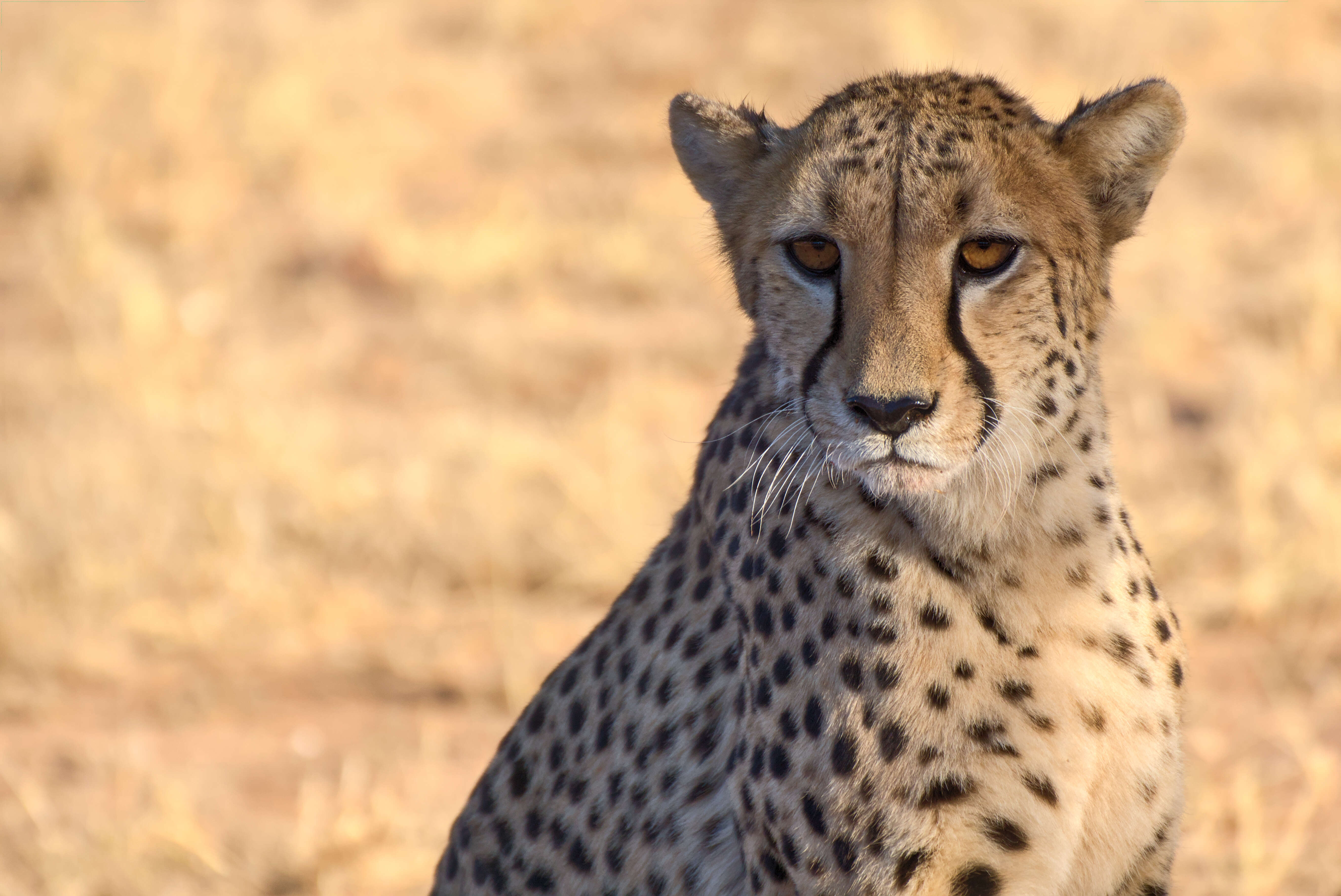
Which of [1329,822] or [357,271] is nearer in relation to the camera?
[1329,822]

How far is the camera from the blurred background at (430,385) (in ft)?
11.0

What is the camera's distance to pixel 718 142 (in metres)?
2.08

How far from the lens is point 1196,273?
5453mm

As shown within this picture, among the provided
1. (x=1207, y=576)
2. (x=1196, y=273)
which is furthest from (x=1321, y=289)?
(x=1207, y=576)

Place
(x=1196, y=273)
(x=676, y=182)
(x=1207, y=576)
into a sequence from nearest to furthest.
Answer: (x=1207, y=576) → (x=1196, y=273) → (x=676, y=182)

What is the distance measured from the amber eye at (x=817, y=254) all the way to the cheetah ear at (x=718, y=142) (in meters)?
0.20

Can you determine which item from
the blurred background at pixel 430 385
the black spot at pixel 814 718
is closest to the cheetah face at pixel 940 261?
the black spot at pixel 814 718

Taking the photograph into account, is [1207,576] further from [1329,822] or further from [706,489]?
[706,489]

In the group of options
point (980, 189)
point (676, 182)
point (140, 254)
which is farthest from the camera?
point (676, 182)

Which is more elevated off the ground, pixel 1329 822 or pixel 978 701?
pixel 978 701

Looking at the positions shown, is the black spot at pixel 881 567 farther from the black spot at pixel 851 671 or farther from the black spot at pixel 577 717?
the black spot at pixel 577 717

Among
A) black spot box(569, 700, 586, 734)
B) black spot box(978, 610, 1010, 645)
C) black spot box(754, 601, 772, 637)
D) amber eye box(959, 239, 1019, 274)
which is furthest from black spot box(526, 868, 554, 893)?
amber eye box(959, 239, 1019, 274)

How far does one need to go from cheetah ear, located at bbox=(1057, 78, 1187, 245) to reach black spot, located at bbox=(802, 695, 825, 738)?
0.64 metres

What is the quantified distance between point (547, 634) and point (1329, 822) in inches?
69.0
